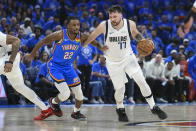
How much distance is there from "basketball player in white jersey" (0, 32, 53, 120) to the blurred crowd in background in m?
3.89

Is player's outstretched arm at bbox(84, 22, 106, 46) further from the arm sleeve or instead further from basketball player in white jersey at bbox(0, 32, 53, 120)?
the arm sleeve

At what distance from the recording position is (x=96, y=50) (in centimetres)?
1415

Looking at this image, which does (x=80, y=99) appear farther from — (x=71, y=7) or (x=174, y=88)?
(x=71, y=7)

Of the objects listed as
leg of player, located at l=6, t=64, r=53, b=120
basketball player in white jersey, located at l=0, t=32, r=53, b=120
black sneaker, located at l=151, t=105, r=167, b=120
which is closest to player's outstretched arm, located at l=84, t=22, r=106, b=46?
basketball player in white jersey, located at l=0, t=32, r=53, b=120

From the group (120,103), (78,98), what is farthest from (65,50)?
(120,103)

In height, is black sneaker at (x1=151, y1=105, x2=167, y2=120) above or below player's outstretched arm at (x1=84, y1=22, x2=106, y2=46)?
below

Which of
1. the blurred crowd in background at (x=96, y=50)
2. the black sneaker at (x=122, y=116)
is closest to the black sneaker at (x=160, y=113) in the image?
the black sneaker at (x=122, y=116)

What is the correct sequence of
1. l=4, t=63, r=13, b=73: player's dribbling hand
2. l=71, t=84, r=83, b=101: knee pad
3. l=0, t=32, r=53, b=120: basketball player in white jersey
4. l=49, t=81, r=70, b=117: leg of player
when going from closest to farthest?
l=4, t=63, r=13, b=73: player's dribbling hand → l=0, t=32, r=53, b=120: basketball player in white jersey → l=49, t=81, r=70, b=117: leg of player → l=71, t=84, r=83, b=101: knee pad

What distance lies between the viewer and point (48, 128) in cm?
659

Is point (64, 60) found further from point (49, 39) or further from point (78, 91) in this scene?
point (78, 91)

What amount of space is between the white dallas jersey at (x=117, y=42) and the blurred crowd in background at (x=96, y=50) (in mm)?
3215

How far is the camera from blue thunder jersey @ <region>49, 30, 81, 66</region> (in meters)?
7.87

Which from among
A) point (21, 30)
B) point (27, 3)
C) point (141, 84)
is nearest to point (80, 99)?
point (141, 84)

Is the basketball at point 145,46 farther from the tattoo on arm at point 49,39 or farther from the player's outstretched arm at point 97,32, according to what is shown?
the tattoo on arm at point 49,39
